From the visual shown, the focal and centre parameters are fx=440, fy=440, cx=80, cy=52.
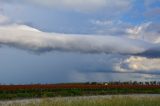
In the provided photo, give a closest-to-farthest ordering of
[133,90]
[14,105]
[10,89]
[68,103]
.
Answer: [14,105]
[68,103]
[10,89]
[133,90]

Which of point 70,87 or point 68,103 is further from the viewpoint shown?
point 70,87

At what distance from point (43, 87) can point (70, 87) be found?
350cm

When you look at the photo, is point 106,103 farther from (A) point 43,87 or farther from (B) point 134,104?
(A) point 43,87

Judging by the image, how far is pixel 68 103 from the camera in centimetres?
1645

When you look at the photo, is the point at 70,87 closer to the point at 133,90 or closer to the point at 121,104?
the point at 133,90

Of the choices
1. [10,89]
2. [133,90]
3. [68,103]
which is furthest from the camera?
[133,90]

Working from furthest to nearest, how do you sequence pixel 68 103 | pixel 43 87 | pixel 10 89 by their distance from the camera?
pixel 43 87
pixel 10 89
pixel 68 103

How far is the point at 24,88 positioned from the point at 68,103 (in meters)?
33.4

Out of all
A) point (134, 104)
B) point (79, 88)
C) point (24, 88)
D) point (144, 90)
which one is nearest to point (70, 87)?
point (79, 88)

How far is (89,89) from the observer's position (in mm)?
52906

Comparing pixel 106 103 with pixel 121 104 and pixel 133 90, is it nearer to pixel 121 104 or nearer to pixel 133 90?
pixel 121 104

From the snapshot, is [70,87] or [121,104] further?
[70,87]

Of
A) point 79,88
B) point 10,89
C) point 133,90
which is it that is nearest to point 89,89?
point 79,88

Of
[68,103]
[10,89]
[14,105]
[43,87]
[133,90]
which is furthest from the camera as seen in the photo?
[133,90]
